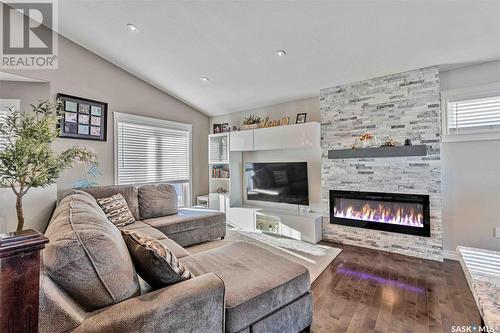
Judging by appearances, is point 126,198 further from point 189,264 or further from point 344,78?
point 344,78

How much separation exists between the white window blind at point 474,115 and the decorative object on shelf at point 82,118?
5.13 metres

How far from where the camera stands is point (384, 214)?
3.52 metres

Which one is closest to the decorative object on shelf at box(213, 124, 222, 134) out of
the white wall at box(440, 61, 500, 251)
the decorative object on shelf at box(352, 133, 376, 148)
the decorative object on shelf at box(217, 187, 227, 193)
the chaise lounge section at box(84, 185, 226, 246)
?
the decorative object on shelf at box(217, 187, 227, 193)

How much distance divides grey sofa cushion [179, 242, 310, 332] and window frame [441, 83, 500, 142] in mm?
2846

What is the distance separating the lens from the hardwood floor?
6.29ft

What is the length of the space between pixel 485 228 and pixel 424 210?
65 cm

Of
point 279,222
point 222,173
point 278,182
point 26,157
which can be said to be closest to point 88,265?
point 26,157

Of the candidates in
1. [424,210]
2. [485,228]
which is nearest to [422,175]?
[424,210]

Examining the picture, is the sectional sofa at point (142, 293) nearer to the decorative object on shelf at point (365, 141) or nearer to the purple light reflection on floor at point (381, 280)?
the purple light reflection on floor at point (381, 280)

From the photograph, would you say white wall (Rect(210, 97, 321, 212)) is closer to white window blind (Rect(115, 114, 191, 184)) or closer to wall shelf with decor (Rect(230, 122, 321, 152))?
wall shelf with decor (Rect(230, 122, 321, 152))

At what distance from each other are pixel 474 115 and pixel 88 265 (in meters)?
4.20

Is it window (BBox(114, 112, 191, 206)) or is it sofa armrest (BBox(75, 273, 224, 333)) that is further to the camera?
window (BBox(114, 112, 191, 206))

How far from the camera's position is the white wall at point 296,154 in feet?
13.8

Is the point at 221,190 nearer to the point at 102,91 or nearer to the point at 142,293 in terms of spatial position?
the point at 102,91
